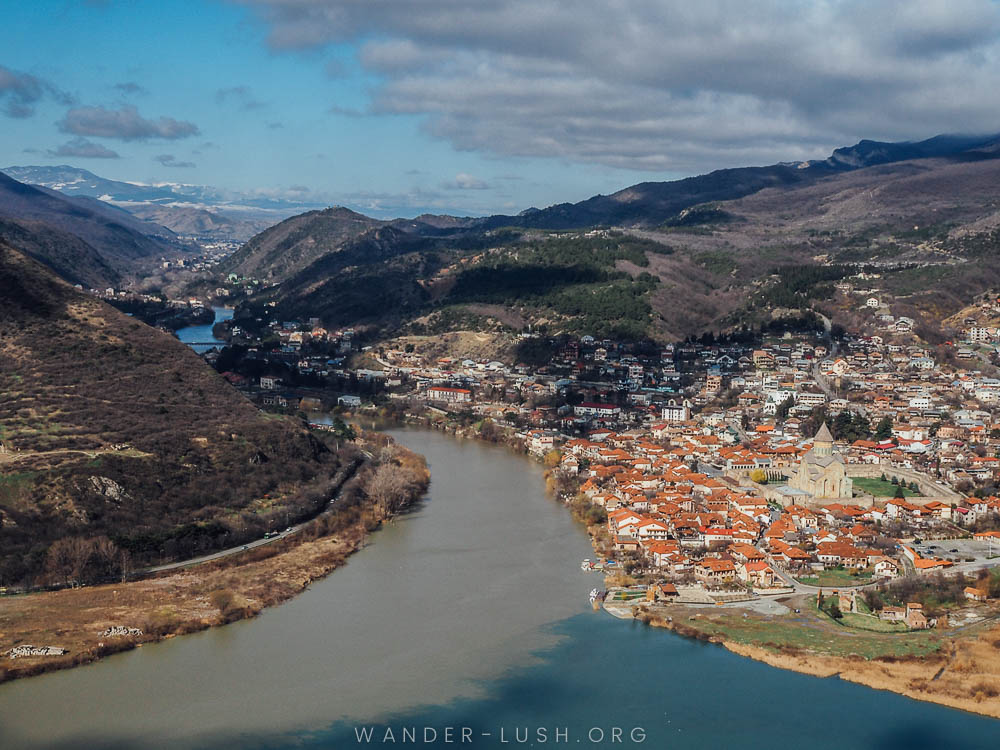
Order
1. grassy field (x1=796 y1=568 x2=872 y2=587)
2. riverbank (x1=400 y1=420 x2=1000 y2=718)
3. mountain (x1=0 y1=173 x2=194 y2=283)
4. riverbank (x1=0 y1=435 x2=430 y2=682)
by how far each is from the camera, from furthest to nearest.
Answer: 1. mountain (x1=0 y1=173 x2=194 y2=283)
2. grassy field (x1=796 y1=568 x2=872 y2=587)
3. riverbank (x1=0 y1=435 x2=430 y2=682)
4. riverbank (x1=400 y1=420 x2=1000 y2=718)

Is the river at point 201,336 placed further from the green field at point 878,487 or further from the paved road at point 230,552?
the green field at point 878,487

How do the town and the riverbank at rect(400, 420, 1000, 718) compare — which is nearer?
the riverbank at rect(400, 420, 1000, 718)

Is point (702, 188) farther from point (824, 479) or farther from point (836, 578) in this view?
point (836, 578)

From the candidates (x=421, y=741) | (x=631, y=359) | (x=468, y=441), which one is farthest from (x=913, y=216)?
(x=421, y=741)

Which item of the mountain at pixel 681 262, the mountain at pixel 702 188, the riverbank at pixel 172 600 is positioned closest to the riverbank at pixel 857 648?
the riverbank at pixel 172 600

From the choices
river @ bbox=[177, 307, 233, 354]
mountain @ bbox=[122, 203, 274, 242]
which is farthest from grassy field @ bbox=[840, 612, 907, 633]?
mountain @ bbox=[122, 203, 274, 242]

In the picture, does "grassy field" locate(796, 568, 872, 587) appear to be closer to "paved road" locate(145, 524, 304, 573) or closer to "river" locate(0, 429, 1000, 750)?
"river" locate(0, 429, 1000, 750)
